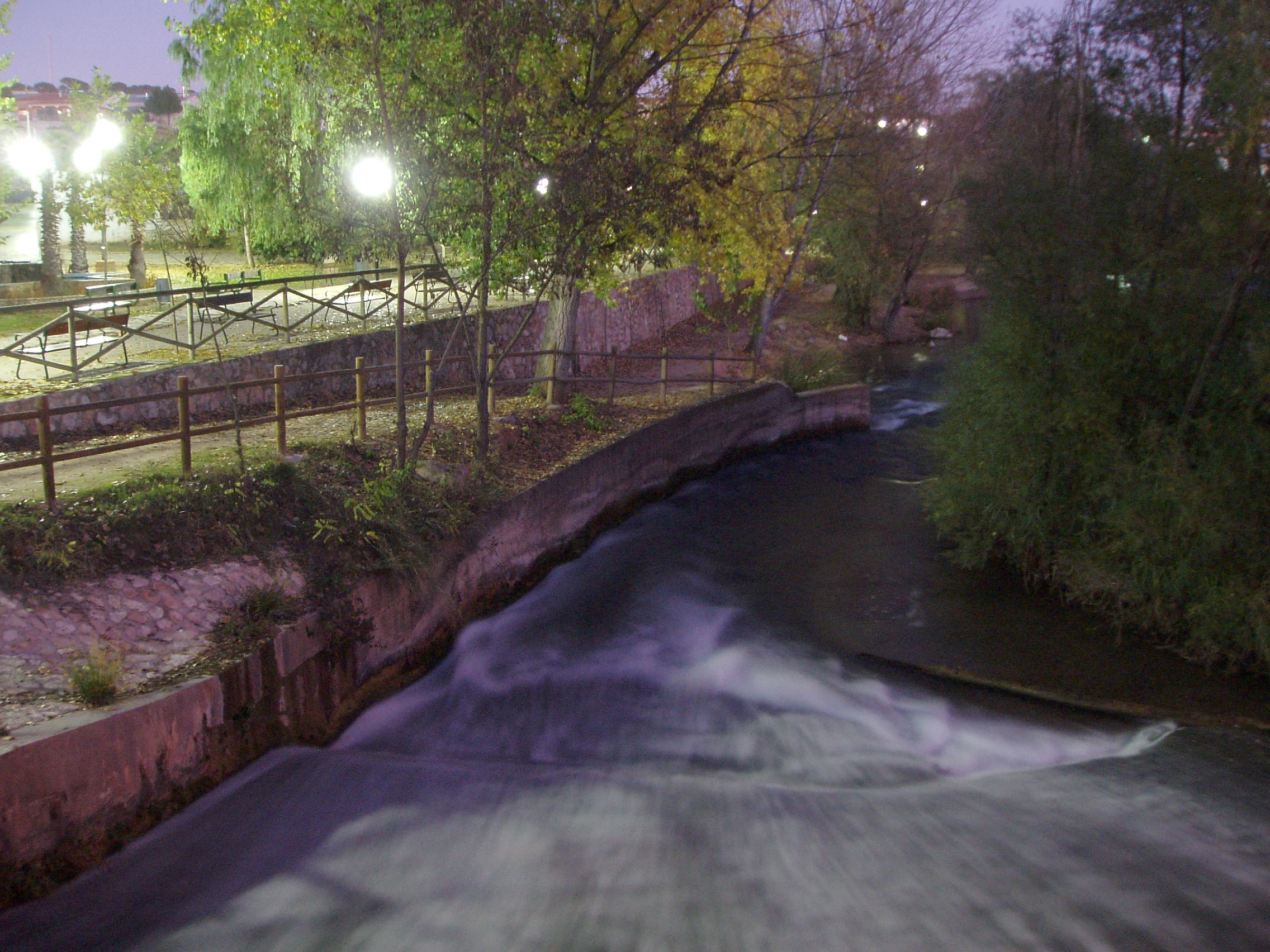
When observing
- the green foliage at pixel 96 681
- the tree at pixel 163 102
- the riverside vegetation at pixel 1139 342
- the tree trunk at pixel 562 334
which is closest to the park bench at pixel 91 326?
the tree trunk at pixel 562 334

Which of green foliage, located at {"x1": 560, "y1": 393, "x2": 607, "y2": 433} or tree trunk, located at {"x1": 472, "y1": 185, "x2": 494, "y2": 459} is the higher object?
tree trunk, located at {"x1": 472, "y1": 185, "x2": 494, "y2": 459}

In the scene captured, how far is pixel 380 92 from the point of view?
9.83m

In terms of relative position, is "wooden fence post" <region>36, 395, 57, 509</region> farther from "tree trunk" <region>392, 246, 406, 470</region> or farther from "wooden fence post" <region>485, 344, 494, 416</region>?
"wooden fence post" <region>485, 344, 494, 416</region>

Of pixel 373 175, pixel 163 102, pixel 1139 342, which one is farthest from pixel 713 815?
pixel 163 102

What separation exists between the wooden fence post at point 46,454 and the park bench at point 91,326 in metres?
4.36

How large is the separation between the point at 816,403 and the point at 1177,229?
38.1 feet

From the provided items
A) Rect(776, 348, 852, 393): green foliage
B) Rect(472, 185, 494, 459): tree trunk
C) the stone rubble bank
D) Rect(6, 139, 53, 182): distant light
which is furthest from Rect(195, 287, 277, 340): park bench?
Rect(776, 348, 852, 393): green foliage

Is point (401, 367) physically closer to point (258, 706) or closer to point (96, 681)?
point (258, 706)

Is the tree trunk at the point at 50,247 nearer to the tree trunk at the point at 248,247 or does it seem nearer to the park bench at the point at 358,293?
the park bench at the point at 358,293

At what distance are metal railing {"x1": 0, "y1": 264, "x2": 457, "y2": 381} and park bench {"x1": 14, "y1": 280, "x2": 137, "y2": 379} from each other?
0.02 metres

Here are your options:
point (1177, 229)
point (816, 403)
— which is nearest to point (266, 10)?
point (1177, 229)

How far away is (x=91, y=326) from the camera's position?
13773 mm

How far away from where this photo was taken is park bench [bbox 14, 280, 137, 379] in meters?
12.4

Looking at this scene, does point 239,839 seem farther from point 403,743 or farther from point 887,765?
point 887,765
